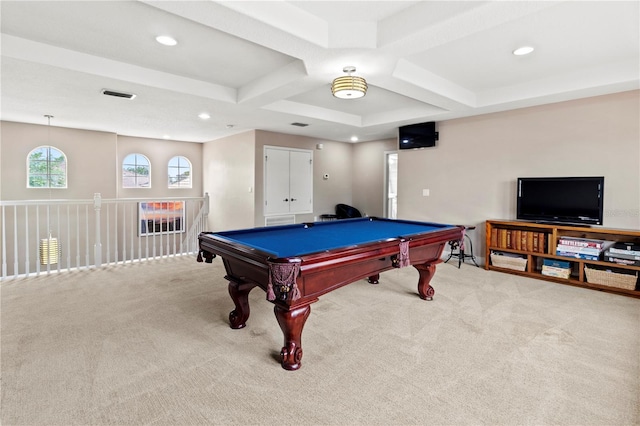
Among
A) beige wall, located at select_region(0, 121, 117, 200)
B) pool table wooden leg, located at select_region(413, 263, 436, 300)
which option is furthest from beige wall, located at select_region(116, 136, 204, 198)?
pool table wooden leg, located at select_region(413, 263, 436, 300)

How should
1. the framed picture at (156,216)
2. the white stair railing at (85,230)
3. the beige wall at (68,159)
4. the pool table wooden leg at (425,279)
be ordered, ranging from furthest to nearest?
1. the framed picture at (156,216)
2. the beige wall at (68,159)
3. the white stair railing at (85,230)
4. the pool table wooden leg at (425,279)

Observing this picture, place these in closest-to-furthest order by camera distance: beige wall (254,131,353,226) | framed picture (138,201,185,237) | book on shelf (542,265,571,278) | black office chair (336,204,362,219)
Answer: book on shelf (542,265,571,278) < beige wall (254,131,353,226) < black office chair (336,204,362,219) < framed picture (138,201,185,237)

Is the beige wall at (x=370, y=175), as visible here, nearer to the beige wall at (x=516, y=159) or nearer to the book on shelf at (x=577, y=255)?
the beige wall at (x=516, y=159)

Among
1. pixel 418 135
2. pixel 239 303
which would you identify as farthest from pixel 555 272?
pixel 239 303

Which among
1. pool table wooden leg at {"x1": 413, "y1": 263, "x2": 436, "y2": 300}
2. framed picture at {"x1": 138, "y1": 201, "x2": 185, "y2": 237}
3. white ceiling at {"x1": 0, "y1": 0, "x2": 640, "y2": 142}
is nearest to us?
white ceiling at {"x1": 0, "y1": 0, "x2": 640, "y2": 142}

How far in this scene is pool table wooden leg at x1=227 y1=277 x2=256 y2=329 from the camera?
109 inches

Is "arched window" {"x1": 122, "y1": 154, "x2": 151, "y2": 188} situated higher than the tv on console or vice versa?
"arched window" {"x1": 122, "y1": 154, "x2": 151, "y2": 188}

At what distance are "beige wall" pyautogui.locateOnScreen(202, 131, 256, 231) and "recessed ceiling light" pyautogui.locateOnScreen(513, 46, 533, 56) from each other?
4477 millimetres

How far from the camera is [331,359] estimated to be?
2.31 m

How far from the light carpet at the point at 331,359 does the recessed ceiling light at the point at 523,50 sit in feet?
8.23

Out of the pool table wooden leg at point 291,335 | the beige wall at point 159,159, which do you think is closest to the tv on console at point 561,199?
the pool table wooden leg at point 291,335

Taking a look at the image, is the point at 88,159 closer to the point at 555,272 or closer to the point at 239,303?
the point at 239,303

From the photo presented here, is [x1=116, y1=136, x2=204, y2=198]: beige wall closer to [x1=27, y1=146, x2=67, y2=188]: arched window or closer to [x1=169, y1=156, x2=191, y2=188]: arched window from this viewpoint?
[x1=169, y1=156, x2=191, y2=188]: arched window

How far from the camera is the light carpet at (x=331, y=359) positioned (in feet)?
5.83
